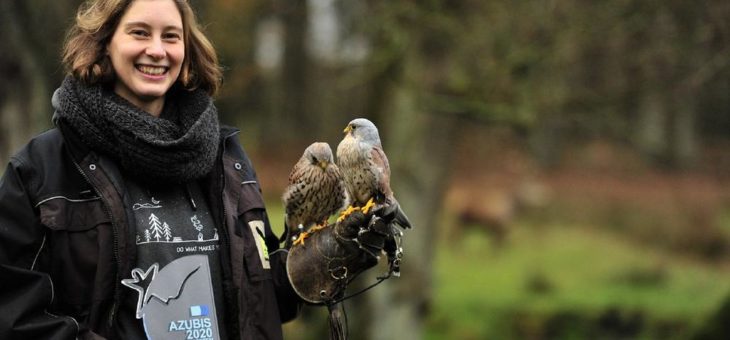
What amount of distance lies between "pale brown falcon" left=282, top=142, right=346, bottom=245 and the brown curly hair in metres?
0.56

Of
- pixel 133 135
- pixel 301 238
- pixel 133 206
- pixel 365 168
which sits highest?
pixel 133 135

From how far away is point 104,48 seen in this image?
2.76 metres

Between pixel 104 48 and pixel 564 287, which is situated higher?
pixel 104 48

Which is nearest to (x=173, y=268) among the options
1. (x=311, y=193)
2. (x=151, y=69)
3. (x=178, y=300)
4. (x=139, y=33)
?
(x=178, y=300)

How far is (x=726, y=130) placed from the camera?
1889 centimetres

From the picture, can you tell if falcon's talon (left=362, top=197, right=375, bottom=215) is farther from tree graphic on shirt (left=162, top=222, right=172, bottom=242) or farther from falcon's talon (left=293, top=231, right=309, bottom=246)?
tree graphic on shirt (left=162, top=222, right=172, bottom=242)

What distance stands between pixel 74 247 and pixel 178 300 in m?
0.32

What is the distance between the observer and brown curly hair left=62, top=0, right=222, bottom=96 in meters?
2.70

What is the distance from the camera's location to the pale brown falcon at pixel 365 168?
3248 millimetres

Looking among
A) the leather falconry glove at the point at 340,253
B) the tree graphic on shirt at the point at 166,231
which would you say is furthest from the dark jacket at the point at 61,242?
the leather falconry glove at the point at 340,253

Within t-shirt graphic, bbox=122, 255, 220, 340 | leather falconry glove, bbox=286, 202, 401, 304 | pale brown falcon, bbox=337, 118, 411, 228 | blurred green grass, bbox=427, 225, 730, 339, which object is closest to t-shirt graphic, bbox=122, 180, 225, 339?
t-shirt graphic, bbox=122, 255, 220, 340

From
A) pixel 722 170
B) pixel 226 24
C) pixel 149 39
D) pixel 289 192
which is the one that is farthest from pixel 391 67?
pixel 722 170

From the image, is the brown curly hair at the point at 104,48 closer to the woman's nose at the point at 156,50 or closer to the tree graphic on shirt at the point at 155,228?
the woman's nose at the point at 156,50

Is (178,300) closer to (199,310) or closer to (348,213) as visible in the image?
(199,310)
